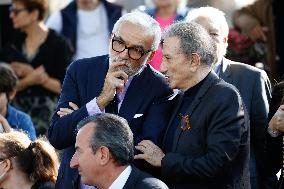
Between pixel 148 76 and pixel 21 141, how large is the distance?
105 centimetres

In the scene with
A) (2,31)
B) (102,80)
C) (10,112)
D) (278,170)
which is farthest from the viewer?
(2,31)

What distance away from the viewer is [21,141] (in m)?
6.39

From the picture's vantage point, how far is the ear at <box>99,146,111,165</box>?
17.4 ft

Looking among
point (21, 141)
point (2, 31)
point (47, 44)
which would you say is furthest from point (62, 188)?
point (2, 31)

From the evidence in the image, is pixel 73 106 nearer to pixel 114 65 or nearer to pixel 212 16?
pixel 114 65

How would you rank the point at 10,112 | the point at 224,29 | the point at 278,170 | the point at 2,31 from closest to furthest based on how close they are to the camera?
1. the point at 278,170
2. the point at 224,29
3. the point at 10,112
4. the point at 2,31

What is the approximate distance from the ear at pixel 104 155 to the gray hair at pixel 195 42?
0.81 metres

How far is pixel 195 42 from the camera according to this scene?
5.67m

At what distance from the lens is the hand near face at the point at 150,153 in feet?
18.6

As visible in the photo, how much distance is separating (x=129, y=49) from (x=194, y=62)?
43 centimetres

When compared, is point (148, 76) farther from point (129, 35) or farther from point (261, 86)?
point (261, 86)

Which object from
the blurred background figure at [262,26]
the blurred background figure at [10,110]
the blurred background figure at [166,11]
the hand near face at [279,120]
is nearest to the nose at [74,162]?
the hand near face at [279,120]

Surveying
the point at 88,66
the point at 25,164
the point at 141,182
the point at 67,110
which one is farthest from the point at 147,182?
the point at 25,164

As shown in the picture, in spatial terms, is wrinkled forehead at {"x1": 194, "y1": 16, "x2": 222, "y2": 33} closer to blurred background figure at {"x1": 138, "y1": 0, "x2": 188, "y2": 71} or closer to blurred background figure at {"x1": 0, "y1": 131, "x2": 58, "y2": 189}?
blurred background figure at {"x1": 0, "y1": 131, "x2": 58, "y2": 189}
